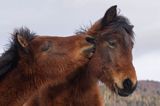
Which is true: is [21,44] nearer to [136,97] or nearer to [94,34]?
[94,34]

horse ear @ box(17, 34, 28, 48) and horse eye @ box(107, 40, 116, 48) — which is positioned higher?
horse ear @ box(17, 34, 28, 48)

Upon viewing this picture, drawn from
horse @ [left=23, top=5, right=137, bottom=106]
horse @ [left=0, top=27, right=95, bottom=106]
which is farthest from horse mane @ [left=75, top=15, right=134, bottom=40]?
Answer: horse @ [left=0, top=27, right=95, bottom=106]

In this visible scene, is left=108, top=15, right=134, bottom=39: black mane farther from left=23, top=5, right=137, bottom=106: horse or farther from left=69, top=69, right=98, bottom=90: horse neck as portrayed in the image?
left=69, top=69, right=98, bottom=90: horse neck

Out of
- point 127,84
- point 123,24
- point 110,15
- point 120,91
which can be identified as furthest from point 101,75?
point 110,15

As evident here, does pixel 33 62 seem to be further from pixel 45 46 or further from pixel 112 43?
pixel 112 43

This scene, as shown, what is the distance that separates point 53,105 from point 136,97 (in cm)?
6611

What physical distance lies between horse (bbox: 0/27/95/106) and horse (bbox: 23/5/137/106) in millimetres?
1285

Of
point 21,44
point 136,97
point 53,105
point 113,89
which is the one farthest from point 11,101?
point 136,97

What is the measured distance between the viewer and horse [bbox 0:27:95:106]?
9.49 m

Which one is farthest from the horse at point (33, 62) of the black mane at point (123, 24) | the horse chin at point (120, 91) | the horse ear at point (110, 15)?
the horse ear at point (110, 15)

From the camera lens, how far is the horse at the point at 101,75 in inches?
434

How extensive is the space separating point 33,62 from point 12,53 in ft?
1.30

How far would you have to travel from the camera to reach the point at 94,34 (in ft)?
38.7

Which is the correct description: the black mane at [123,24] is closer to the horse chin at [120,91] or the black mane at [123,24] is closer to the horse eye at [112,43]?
the horse eye at [112,43]
